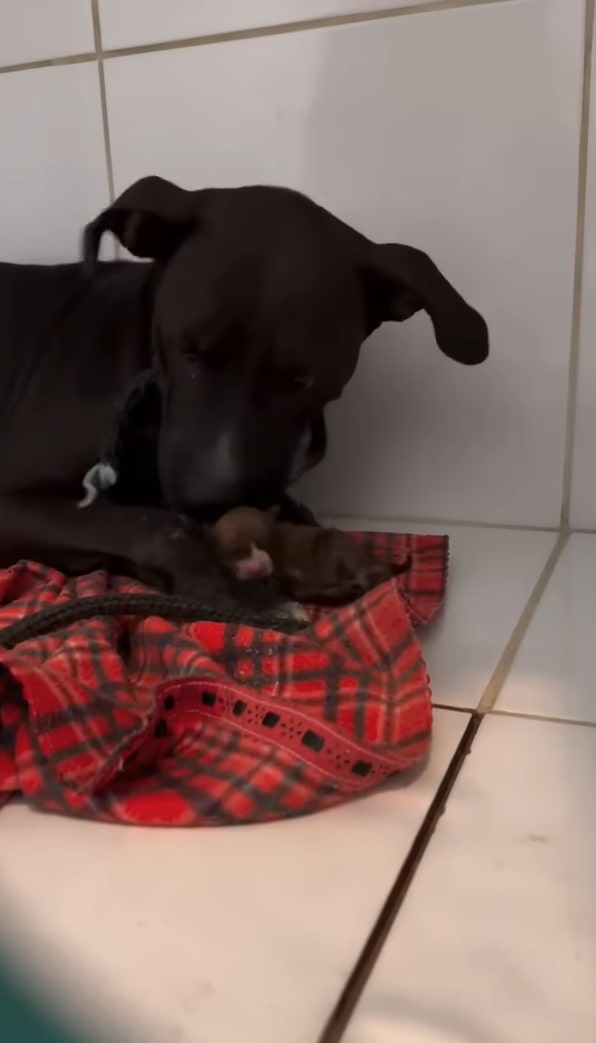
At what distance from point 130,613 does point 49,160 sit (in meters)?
0.81

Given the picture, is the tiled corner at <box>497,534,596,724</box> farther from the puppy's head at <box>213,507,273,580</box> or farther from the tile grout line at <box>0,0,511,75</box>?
the tile grout line at <box>0,0,511,75</box>

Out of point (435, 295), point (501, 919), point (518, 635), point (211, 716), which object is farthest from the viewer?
point (435, 295)

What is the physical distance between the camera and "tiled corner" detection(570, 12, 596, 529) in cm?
112

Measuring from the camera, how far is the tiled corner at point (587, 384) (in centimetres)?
112

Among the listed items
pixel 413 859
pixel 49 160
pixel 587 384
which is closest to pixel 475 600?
pixel 587 384

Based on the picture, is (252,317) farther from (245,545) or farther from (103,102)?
(103,102)

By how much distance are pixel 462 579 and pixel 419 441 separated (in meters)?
0.26

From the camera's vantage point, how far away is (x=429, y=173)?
3.84 ft

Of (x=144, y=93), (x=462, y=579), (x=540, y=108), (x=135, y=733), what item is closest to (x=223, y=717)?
(x=135, y=733)

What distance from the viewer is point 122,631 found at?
0.82 metres

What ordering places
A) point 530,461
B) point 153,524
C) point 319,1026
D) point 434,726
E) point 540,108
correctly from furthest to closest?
point 530,461, point 540,108, point 153,524, point 434,726, point 319,1026

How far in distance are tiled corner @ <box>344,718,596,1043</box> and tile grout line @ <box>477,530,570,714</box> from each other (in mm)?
88

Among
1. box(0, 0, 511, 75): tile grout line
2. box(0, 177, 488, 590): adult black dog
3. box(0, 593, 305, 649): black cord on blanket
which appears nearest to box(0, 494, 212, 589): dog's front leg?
box(0, 177, 488, 590): adult black dog

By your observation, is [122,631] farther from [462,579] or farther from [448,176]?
[448,176]
